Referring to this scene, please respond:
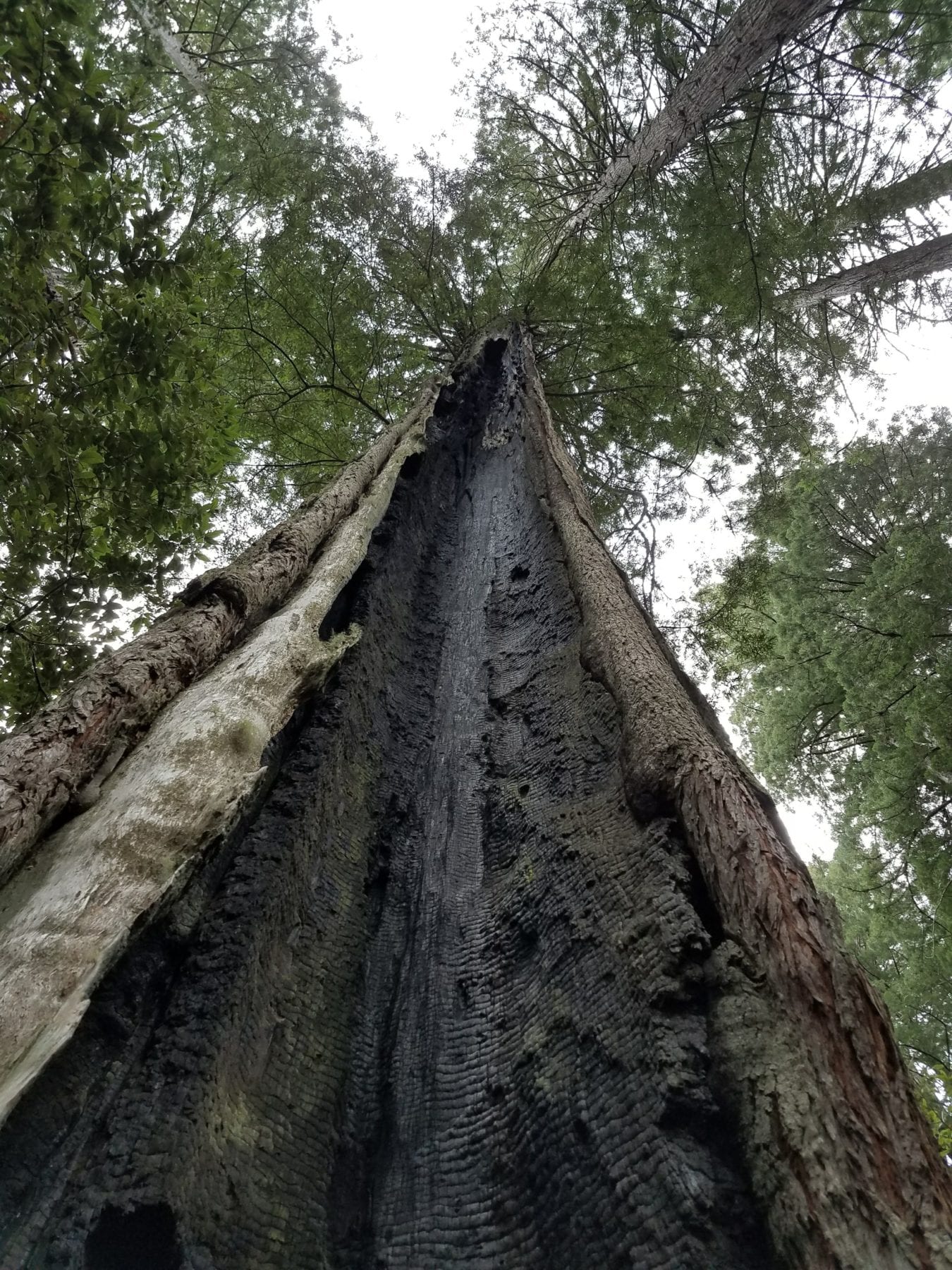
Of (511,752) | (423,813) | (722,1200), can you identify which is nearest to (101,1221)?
(722,1200)

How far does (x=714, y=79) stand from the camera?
5.69 m

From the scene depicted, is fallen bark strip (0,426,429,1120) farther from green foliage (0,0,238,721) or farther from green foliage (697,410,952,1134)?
green foliage (697,410,952,1134)

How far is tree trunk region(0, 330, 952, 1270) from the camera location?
3.53 ft

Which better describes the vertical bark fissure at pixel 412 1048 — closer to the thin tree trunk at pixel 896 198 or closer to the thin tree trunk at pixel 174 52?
the thin tree trunk at pixel 174 52

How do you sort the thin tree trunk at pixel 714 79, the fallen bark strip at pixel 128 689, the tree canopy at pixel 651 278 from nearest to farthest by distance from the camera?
the fallen bark strip at pixel 128 689
the thin tree trunk at pixel 714 79
the tree canopy at pixel 651 278

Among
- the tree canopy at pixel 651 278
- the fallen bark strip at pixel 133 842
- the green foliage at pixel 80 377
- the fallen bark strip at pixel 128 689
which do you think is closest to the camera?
the fallen bark strip at pixel 133 842

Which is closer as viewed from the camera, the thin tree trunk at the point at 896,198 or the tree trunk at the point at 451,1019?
the tree trunk at the point at 451,1019

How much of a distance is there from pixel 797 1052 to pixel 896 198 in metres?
9.39

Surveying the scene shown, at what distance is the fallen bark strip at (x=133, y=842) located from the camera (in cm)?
105

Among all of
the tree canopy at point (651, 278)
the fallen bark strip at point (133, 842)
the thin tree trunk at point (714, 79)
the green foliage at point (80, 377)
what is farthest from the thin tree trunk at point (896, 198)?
the fallen bark strip at point (133, 842)

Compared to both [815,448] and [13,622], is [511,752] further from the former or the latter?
[815,448]

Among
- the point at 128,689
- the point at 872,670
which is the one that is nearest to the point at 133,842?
Answer: the point at 128,689

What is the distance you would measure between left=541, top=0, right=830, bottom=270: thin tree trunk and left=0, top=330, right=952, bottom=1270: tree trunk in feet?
17.3

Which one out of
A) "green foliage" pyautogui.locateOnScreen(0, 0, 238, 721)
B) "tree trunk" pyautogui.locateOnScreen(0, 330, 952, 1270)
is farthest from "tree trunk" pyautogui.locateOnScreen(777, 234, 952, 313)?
"tree trunk" pyautogui.locateOnScreen(0, 330, 952, 1270)
